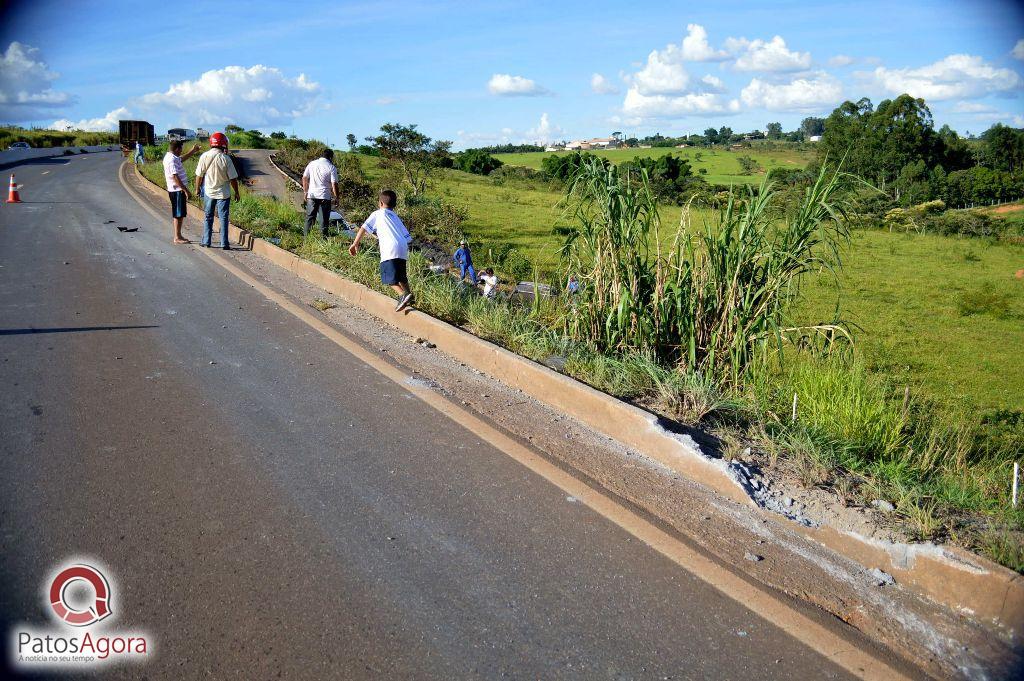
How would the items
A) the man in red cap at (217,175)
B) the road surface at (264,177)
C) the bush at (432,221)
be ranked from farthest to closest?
the road surface at (264,177)
the bush at (432,221)
the man in red cap at (217,175)

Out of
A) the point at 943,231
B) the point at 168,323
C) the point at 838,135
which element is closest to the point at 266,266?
the point at 168,323

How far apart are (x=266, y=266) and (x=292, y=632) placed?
394 inches

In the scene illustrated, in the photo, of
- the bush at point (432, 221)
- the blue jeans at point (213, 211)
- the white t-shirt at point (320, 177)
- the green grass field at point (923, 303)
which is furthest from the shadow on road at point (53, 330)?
the bush at point (432, 221)

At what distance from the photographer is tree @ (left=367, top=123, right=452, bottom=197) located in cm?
3478

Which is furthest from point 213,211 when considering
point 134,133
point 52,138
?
point 52,138

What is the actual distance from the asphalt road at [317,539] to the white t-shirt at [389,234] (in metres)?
1.82

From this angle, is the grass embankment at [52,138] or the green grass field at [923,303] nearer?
the green grass field at [923,303]

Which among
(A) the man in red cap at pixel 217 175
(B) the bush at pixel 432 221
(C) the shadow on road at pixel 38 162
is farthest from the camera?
(C) the shadow on road at pixel 38 162

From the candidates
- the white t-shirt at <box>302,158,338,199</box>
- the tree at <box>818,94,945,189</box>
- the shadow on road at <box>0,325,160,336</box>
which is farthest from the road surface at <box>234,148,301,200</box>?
the tree at <box>818,94,945,189</box>

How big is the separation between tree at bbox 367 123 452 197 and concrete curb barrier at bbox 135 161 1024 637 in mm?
26879

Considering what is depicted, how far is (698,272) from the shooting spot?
23.2ft

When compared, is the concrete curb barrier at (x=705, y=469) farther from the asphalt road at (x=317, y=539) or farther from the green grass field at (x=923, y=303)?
the green grass field at (x=923, y=303)

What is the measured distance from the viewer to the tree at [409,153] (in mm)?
34781

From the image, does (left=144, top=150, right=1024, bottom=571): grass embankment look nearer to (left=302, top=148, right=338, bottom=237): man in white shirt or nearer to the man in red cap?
(left=302, top=148, right=338, bottom=237): man in white shirt
